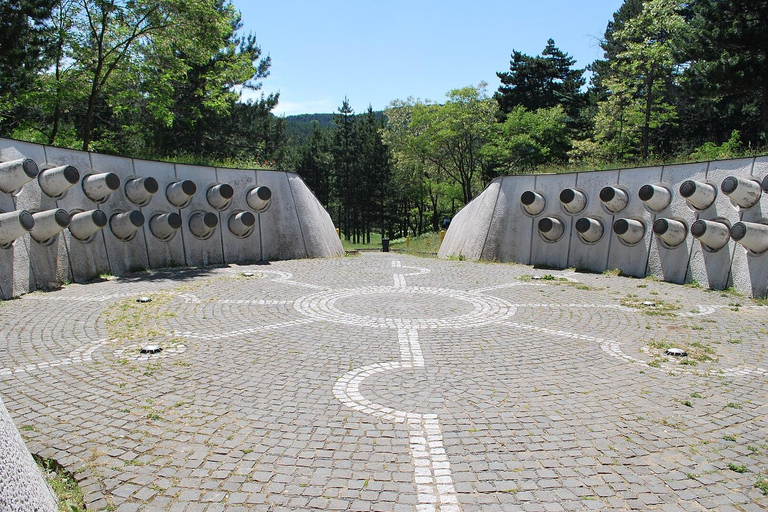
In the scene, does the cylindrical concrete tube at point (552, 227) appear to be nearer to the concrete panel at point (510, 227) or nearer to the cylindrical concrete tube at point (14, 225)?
the concrete panel at point (510, 227)

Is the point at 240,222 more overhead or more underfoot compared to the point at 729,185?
more underfoot

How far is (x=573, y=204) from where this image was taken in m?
15.7

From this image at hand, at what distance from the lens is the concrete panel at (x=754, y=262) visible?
11.3 meters

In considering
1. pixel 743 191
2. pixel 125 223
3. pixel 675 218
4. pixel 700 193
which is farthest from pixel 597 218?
pixel 125 223

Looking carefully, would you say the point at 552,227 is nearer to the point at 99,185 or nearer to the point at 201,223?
the point at 201,223

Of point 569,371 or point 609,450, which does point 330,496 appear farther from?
point 569,371

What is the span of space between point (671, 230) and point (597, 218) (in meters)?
2.49

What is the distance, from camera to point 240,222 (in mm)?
16359

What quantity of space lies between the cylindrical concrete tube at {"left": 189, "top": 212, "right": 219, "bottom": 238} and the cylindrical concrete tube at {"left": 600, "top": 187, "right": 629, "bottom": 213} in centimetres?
1246

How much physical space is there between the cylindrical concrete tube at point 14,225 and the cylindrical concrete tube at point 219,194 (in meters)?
6.10

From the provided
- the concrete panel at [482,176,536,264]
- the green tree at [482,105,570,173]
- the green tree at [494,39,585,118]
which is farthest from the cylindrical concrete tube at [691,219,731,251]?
the green tree at [494,39,585,118]

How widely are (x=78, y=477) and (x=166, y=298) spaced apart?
7.34m

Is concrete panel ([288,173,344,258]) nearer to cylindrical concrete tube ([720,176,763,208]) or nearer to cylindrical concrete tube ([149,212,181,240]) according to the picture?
cylindrical concrete tube ([149,212,181,240])

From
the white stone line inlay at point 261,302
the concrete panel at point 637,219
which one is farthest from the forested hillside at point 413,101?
the white stone line inlay at point 261,302
